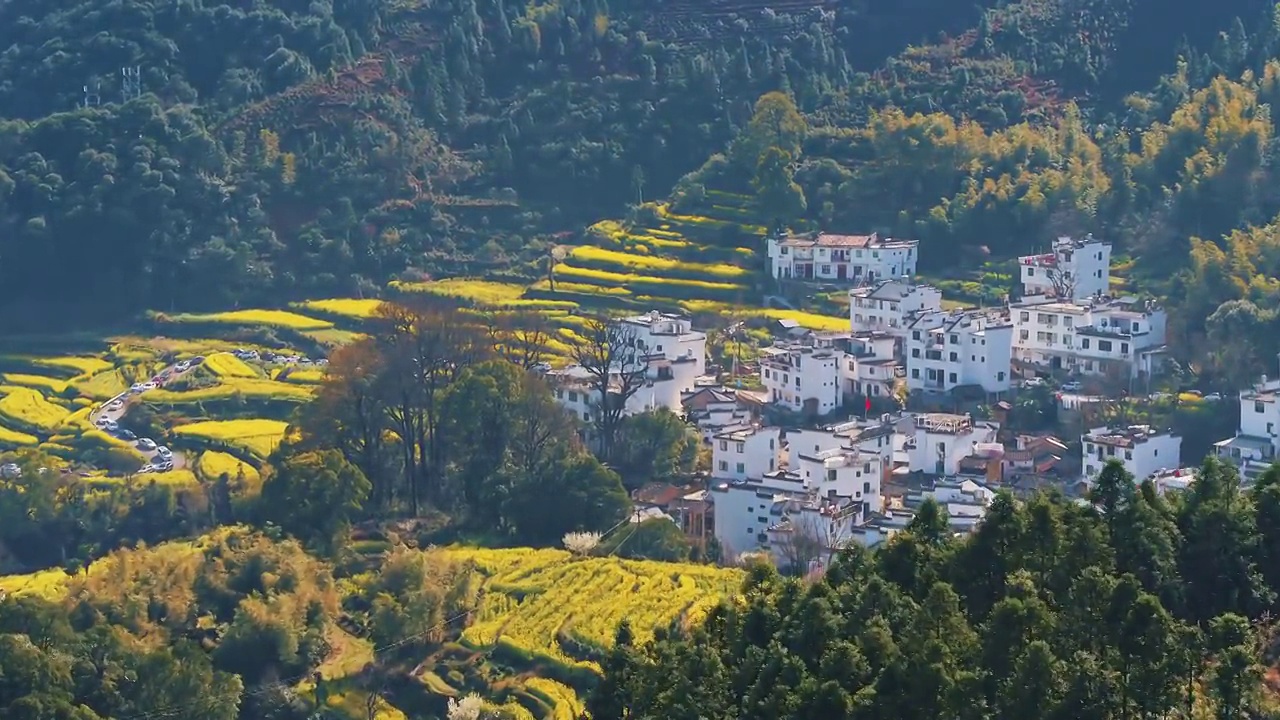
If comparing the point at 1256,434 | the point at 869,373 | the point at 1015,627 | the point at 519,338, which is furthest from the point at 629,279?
the point at 1015,627

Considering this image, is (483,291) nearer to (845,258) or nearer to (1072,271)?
(845,258)

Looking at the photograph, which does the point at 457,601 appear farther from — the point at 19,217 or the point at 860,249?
the point at 19,217

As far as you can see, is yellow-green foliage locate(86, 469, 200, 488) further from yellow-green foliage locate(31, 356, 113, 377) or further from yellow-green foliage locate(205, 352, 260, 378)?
yellow-green foliage locate(31, 356, 113, 377)

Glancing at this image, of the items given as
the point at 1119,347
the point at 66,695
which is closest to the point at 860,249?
the point at 1119,347

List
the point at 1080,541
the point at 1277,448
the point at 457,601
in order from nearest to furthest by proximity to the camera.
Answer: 1. the point at 1080,541
2. the point at 457,601
3. the point at 1277,448

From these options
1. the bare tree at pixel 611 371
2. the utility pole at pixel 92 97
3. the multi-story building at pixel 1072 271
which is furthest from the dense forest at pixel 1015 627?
the utility pole at pixel 92 97

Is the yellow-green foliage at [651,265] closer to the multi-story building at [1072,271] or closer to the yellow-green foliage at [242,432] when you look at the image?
the multi-story building at [1072,271]
